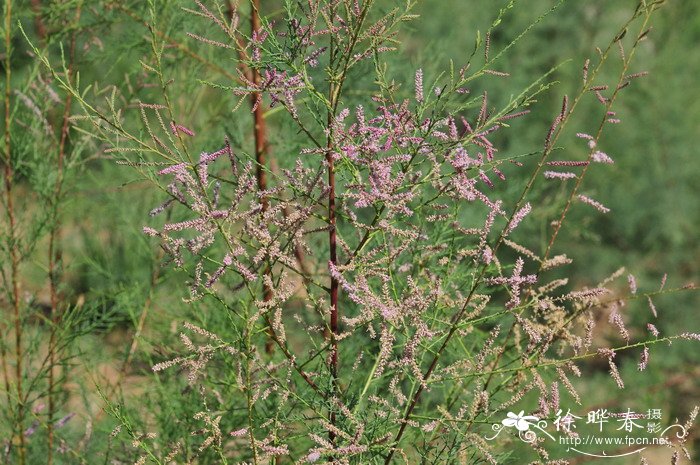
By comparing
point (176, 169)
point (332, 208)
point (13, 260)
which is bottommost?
point (13, 260)

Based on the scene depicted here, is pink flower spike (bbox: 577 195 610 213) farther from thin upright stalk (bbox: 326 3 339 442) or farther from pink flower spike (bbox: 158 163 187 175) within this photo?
pink flower spike (bbox: 158 163 187 175)

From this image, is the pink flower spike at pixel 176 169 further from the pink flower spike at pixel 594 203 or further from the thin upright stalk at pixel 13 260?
the thin upright stalk at pixel 13 260

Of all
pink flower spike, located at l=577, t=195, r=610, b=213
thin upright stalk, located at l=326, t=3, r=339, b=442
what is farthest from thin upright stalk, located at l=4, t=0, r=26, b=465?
pink flower spike, located at l=577, t=195, r=610, b=213

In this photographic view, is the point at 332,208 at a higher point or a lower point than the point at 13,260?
higher

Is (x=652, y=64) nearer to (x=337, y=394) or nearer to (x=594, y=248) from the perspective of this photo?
(x=594, y=248)

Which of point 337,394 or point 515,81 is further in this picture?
point 515,81

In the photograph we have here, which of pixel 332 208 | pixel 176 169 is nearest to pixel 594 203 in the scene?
pixel 332 208

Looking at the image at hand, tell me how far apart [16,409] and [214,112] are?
4.75ft

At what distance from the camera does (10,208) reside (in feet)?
9.36

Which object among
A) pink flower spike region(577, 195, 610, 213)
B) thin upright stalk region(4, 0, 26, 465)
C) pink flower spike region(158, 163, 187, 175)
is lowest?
thin upright stalk region(4, 0, 26, 465)

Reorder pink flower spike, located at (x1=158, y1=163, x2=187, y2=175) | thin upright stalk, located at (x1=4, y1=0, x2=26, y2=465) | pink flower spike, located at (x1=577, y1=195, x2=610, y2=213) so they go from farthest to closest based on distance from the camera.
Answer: thin upright stalk, located at (x1=4, y1=0, x2=26, y2=465) → pink flower spike, located at (x1=577, y1=195, x2=610, y2=213) → pink flower spike, located at (x1=158, y1=163, x2=187, y2=175)

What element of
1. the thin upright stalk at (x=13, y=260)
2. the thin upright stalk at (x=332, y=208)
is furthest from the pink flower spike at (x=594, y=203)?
the thin upright stalk at (x=13, y=260)

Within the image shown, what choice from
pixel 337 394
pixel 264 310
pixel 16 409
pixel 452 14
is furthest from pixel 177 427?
pixel 452 14

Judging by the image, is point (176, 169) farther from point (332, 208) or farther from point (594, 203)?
point (594, 203)
